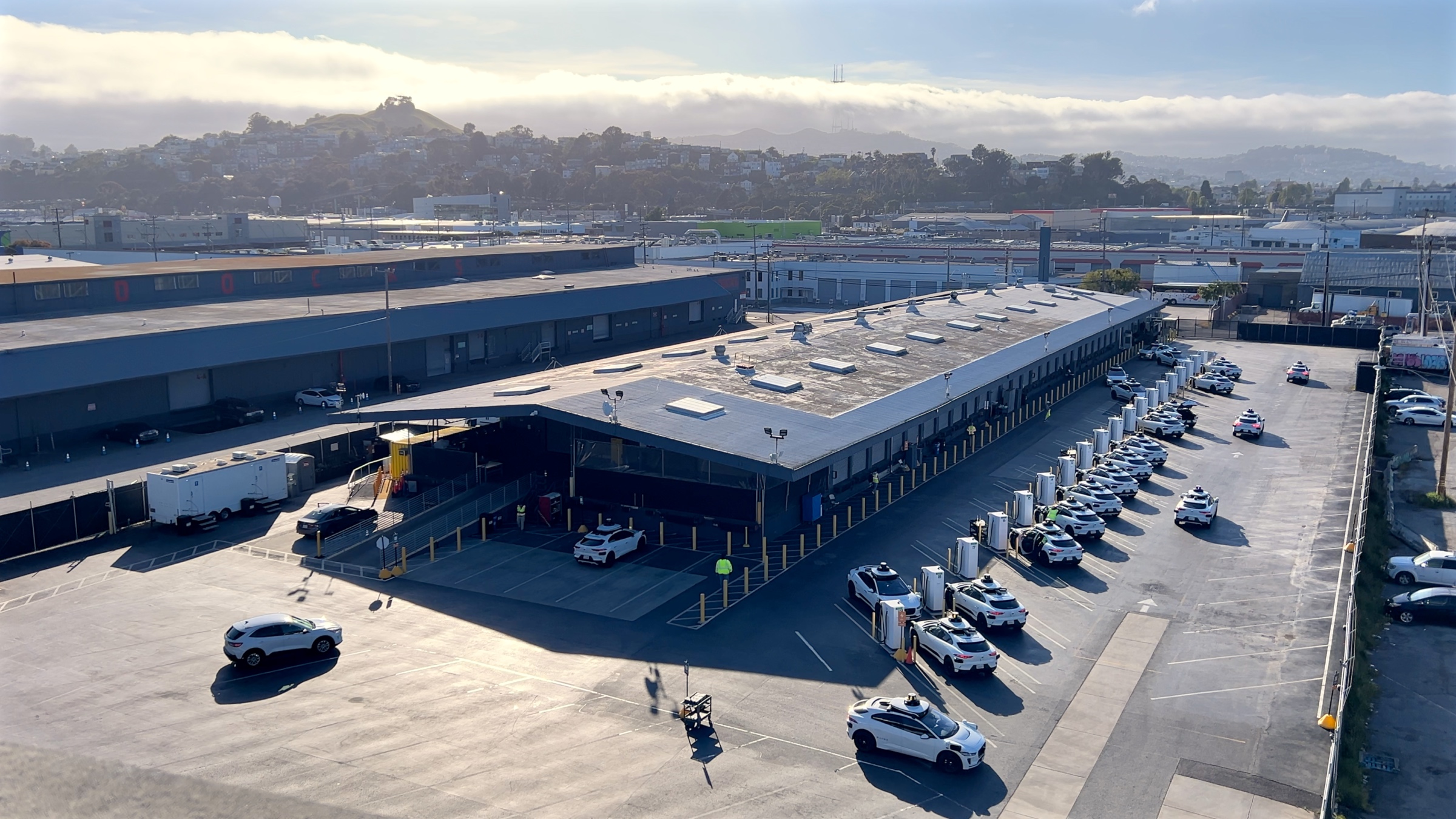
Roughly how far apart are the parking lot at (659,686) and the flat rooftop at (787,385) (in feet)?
14.4

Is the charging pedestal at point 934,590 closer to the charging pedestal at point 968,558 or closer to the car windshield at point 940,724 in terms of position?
the charging pedestal at point 968,558

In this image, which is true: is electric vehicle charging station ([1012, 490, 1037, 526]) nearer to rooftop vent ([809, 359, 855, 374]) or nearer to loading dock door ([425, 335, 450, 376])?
rooftop vent ([809, 359, 855, 374])

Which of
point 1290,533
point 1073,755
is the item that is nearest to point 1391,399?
point 1290,533

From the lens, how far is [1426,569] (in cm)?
3622

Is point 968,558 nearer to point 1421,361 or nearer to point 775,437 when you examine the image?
point 775,437

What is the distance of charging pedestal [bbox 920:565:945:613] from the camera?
32312mm

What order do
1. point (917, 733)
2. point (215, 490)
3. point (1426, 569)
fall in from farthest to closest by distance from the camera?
1. point (215, 490)
2. point (1426, 569)
3. point (917, 733)

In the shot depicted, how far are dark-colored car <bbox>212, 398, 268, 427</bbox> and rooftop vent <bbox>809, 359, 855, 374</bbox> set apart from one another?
29.0m

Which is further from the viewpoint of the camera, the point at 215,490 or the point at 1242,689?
the point at 215,490

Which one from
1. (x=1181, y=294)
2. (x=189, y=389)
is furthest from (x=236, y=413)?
(x=1181, y=294)

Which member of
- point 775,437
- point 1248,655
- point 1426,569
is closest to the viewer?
point 1248,655

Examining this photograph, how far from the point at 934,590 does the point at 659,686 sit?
9661 mm

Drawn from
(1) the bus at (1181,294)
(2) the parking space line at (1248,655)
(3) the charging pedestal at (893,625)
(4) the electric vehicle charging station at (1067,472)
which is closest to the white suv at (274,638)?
(3) the charging pedestal at (893,625)

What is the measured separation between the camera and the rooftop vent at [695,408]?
39.9 meters
